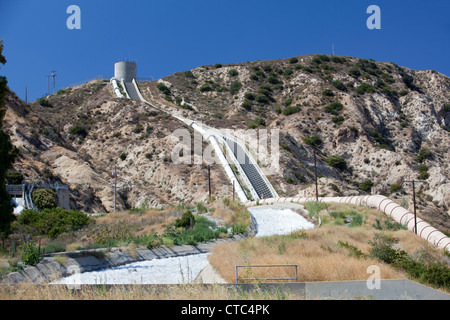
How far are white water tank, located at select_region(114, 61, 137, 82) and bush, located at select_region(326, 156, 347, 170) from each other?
45625 millimetres

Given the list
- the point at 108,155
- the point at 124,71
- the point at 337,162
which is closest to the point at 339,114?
A: the point at 337,162

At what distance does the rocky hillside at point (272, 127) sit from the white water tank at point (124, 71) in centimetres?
389

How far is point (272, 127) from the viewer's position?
65.9 m

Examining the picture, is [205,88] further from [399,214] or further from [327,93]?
[399,214]

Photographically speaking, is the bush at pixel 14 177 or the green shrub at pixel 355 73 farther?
the green shrub at pixel 355 73

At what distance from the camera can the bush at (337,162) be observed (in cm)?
5853

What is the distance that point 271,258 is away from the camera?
478 inches

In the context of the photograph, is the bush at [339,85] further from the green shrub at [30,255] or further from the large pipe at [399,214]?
the green shrub at [30,255]

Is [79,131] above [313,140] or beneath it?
above

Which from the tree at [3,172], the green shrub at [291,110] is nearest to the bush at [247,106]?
the green shrub at [291,110]

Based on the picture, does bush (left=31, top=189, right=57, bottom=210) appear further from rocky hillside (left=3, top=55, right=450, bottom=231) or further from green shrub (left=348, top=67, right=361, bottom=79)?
green shrub (left=348, top=67, right=361, bottom=79)

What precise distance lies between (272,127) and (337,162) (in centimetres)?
1200

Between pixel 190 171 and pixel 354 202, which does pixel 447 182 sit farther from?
pixel 190 171
